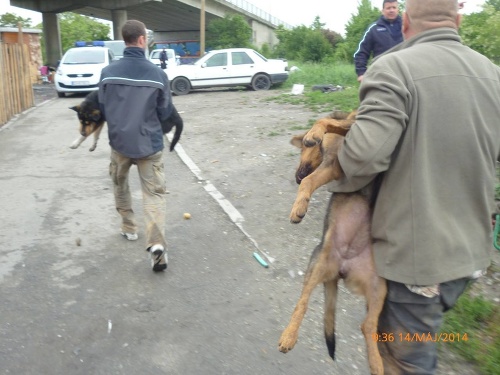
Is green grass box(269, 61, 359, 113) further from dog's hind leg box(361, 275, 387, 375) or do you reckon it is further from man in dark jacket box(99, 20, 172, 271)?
dog's hind leg box(361, 275, 387, 375)

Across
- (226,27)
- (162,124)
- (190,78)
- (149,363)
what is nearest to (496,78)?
(149,363)

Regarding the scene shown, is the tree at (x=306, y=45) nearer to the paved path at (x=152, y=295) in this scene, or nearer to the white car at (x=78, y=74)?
the white car at (x=78, y=74)

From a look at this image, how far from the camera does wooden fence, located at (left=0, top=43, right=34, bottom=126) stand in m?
13.6

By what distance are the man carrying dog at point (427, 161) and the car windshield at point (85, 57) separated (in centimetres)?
2021

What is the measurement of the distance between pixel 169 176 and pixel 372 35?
3710 millimetres

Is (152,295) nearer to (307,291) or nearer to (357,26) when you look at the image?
(307,291)

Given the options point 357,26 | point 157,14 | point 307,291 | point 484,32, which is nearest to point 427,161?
point 307,291

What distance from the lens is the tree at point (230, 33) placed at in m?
41.8

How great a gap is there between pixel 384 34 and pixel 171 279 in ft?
14.1

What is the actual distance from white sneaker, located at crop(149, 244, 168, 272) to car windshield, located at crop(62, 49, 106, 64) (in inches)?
687

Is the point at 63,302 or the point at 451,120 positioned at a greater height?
the point at 451,120

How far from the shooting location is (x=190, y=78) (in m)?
20.5

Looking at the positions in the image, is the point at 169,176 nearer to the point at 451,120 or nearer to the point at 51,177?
the point at 51,177

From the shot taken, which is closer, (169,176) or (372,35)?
(372,35)
